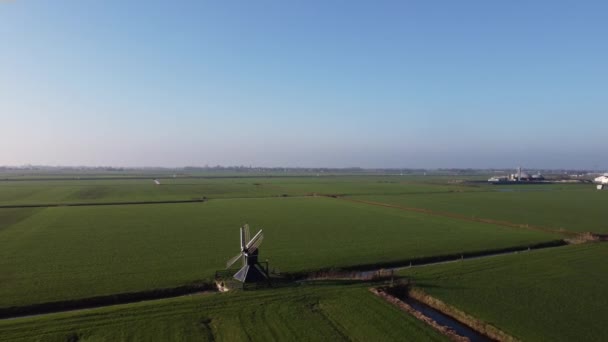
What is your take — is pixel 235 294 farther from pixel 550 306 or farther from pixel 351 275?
pixel 550 306

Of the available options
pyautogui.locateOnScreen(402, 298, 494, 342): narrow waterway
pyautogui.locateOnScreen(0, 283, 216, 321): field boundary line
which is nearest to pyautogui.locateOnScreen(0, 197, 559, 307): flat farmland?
pyautogui.locateOnScreen(0, 283, 216, 321): field boundary line

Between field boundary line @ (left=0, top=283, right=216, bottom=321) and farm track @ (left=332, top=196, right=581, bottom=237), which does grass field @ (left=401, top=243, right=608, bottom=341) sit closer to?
farm track @ (left=332, top=196, right=581, bottom=237)

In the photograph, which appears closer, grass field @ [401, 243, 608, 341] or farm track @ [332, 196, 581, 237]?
grass field @ [401, 243, 608, 341]

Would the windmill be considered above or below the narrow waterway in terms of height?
above

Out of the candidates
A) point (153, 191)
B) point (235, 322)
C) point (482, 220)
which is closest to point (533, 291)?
point (235, 322)

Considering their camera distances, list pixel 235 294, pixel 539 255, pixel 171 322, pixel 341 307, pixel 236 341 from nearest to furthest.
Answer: pixel 236 341 < pixel 171 322 < pixel 341 307 < pixel 235 294 < pixel 539 255

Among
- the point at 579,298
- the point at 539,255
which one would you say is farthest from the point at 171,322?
the point at 539,255
